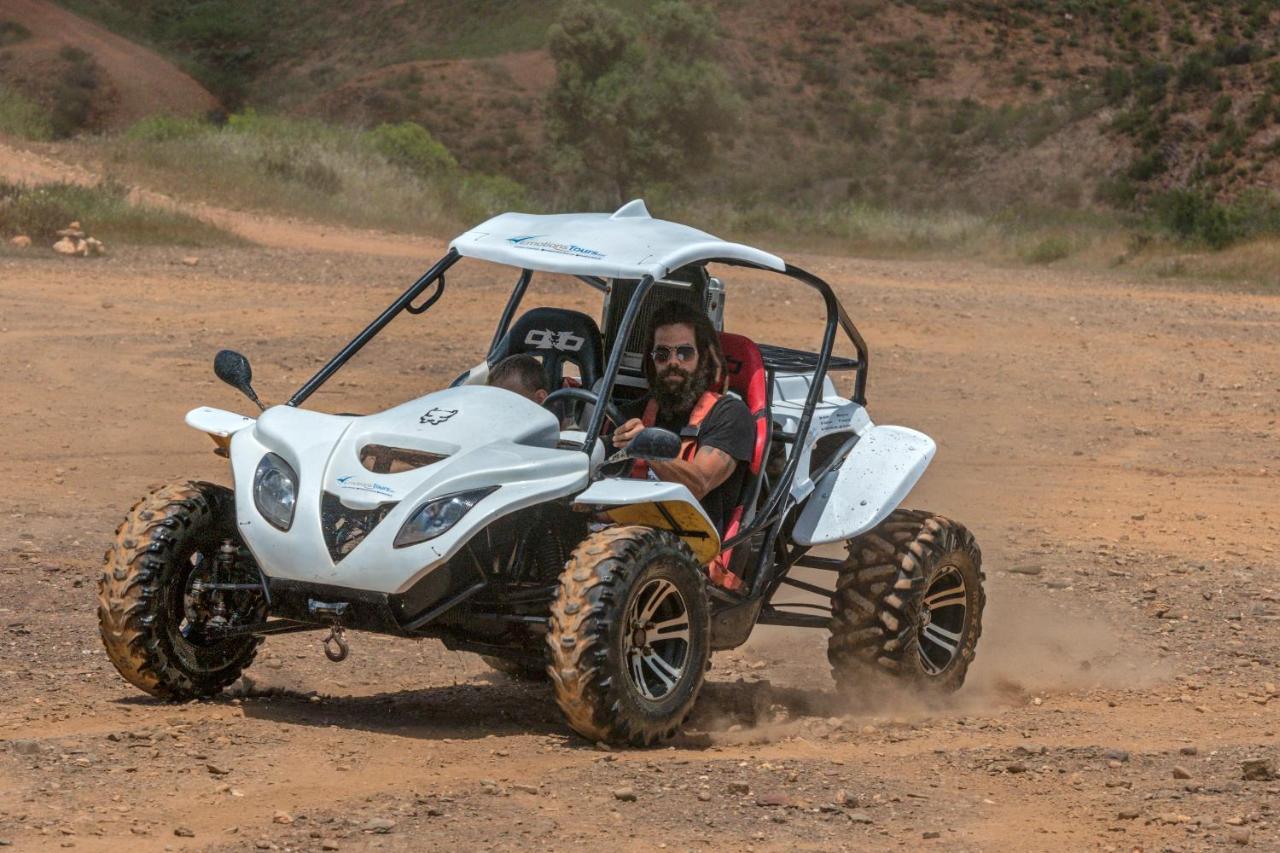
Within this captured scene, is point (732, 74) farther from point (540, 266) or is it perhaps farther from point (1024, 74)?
point (540, 266)

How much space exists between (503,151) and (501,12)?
16056mm

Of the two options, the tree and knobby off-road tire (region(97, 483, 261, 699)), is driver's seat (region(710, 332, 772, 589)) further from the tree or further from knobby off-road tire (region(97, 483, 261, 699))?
the tree

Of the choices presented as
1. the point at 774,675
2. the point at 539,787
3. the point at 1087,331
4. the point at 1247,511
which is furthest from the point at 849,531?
the point at 1087,331

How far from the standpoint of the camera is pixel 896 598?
7.56 meters

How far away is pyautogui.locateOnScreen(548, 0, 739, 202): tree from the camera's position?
5928 cm

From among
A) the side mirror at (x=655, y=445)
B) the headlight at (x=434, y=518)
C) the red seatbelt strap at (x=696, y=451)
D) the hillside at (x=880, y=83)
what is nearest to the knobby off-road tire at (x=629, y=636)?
the side mirror at (x=655, y=445)

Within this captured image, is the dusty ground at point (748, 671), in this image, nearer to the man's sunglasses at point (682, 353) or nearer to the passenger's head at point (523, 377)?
the passenger's head at point (523, 377)

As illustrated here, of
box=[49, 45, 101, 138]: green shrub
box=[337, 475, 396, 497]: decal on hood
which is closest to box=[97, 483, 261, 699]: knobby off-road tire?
box=[337, 475, 396, 497]: decal on hood

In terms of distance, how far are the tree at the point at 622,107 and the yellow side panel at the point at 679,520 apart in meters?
52.4

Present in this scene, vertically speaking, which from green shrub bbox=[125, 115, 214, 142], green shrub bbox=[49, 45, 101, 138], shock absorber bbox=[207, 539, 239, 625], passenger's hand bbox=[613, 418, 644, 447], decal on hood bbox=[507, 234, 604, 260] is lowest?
green shrub bbox=[49, 45, 101, 138]

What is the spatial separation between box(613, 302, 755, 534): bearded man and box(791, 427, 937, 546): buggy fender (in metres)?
0.45

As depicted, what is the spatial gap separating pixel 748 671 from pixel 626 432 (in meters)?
2.29

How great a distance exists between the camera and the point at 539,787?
5.78 m

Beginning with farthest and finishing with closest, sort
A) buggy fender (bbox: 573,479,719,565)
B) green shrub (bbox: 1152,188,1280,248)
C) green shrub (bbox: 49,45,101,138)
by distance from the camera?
green shrub (bbox: 49,45,101,138) < green shrub (bbox: 1152,188,1280,248) < buggy fender (bbox: 573,479,719,565)
